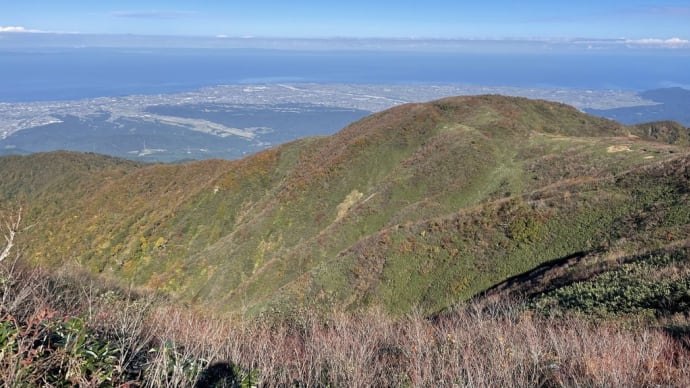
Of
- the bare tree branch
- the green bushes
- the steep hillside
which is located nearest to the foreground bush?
the bare tree branch

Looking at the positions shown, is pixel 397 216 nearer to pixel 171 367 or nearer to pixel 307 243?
pixel 307 243

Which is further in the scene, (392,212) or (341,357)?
(392,212)

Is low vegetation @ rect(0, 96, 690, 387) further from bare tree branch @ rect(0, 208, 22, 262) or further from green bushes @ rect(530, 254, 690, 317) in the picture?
bare tree branch @ rect(0, 208, 22, 262)

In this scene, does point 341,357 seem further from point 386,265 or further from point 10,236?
point 386,265

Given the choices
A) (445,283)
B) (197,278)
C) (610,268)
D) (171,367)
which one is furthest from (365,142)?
(171,367)

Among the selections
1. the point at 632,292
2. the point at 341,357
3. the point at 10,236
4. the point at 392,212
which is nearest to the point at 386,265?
the point at 392,212

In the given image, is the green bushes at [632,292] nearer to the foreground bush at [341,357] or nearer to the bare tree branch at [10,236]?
the foreground bush at [341,357]

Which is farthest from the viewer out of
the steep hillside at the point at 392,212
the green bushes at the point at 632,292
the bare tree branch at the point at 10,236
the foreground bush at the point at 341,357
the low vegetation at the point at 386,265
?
the steep hillside at the point at 392,212

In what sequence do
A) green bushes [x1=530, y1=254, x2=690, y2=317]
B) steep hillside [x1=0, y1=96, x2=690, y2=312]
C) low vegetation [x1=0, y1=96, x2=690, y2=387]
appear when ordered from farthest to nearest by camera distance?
steep hillside [x1=0, y1=96, x2=690, y2=312] → green bushes [x1=530, y1=254, x2=690, y2=317] → low vegetation [x1=0, y1=96, x2=690, y2=387]

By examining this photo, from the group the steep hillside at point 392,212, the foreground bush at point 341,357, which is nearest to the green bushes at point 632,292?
the foreground bush at point 341,357
